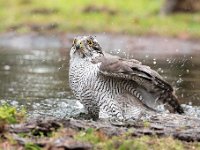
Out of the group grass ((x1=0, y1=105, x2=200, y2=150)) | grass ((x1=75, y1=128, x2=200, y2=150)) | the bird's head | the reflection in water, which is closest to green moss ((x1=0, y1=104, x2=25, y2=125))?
grass ((x1=0, y1=105, x2=200, y2=150))

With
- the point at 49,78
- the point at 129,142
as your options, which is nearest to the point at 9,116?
the point at 129,142

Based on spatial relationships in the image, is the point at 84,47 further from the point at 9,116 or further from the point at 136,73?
the point at 9,116

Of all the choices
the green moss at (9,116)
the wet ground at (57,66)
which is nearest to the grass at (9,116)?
the green moss at (9,116)

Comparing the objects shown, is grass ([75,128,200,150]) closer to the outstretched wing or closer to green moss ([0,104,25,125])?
green moss ([0,104,25,125])

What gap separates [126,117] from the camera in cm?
1020

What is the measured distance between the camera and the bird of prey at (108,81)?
33.3ft

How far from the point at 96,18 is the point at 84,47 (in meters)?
16.9

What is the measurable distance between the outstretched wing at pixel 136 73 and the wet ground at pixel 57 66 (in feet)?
4.07

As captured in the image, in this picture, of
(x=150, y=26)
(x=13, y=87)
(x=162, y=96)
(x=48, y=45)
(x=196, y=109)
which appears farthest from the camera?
(x=150, y=26)

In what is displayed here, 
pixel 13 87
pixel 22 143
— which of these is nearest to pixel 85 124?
pixel 22 143

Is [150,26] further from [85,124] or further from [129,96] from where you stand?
[85,124]

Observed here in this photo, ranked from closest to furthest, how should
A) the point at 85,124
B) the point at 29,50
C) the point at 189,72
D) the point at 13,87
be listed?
the point at 85,124 → the point at 13,87 → the point at 189,72 → the point at 29,50

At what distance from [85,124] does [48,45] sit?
16387 millimetres

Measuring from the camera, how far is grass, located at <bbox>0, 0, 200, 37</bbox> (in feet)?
84.7
